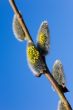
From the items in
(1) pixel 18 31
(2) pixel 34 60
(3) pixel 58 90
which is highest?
(1) pixel 18 31

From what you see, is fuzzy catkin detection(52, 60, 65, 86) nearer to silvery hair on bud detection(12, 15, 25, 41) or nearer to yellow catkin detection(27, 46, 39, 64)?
yellow catkin detection(27, 46, 39, 64)

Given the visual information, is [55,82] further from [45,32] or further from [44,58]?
[45,32]

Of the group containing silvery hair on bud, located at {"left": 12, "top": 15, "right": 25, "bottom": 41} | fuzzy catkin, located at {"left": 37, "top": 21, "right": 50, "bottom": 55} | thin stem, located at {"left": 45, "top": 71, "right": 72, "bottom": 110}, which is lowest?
thin stem, located at {"left": 45, "top": 71, "right": 72, "bottom": 110}

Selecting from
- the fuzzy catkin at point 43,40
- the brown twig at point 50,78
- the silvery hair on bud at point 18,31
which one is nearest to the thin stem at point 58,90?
the brown twig at point 50,78

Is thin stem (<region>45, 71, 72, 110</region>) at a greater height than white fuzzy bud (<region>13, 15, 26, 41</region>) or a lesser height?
lesser

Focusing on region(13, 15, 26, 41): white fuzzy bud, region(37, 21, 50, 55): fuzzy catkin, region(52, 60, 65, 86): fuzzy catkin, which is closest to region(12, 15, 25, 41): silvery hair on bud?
region(13, 15, 26, 41): white fuzzy bud

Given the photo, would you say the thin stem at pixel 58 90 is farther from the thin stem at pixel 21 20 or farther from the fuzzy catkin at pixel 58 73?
the thin stem at pixel 21 20

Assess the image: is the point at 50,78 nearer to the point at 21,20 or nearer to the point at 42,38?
the point at 42,38

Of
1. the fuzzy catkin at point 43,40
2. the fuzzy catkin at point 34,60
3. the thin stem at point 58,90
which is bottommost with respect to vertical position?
the thin stem at point 58,90

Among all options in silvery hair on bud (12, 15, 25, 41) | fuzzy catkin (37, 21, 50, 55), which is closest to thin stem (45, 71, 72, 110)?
fuzzy catkin (37, 21, 50, 55)

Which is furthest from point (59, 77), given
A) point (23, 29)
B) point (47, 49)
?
point (23, 29)

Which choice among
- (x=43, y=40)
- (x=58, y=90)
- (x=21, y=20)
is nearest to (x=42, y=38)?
(x=43, y=40)

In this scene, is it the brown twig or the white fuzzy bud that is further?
the white fuzzy bud
